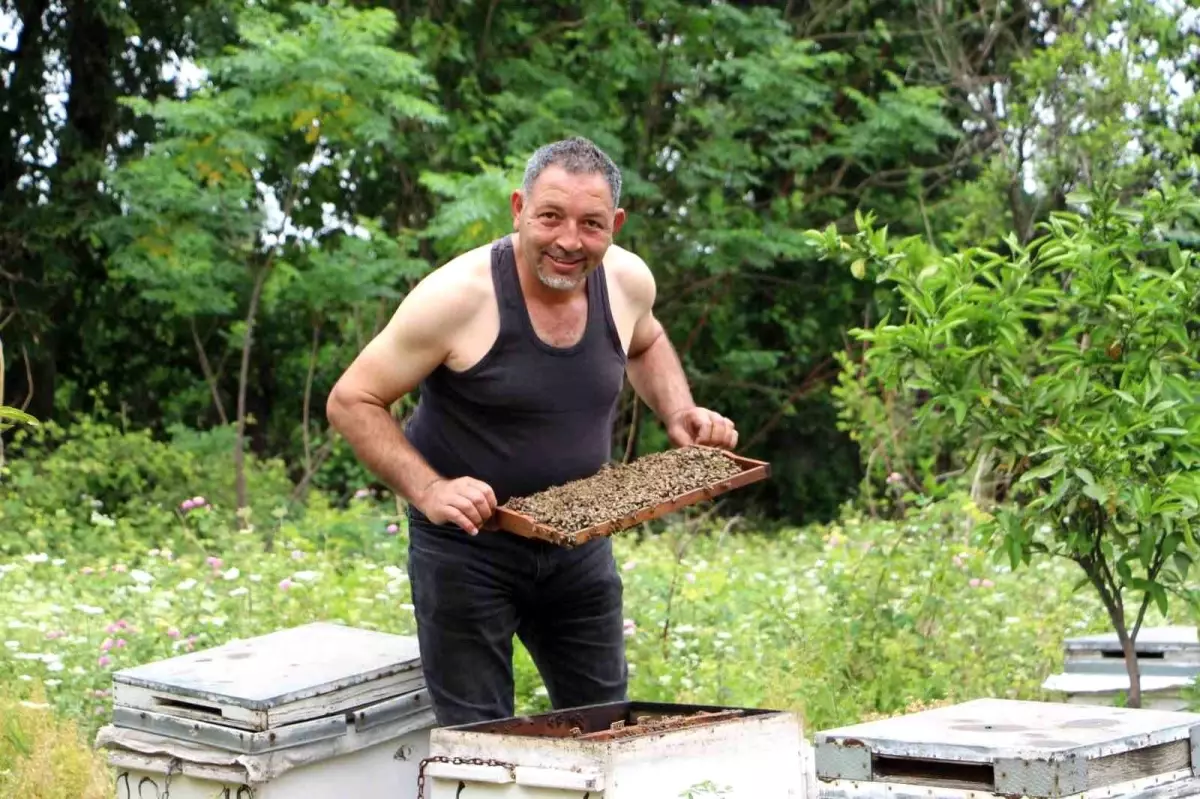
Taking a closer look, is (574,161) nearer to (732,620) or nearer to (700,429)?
(700,429)

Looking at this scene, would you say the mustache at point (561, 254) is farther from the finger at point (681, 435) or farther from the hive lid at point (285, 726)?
the hive lid at point (285, 726)

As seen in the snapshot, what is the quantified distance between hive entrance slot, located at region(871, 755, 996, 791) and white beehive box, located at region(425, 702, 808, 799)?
194mm

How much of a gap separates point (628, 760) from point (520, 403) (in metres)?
1.15

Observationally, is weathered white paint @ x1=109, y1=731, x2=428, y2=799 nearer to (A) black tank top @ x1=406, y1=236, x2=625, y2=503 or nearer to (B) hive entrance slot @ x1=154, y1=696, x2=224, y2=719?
(B) hive entrance slot @ x1=154, y1=696, x2=224, y2=719

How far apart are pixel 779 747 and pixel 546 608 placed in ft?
3.08

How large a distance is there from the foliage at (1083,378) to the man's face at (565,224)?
3.87 ft

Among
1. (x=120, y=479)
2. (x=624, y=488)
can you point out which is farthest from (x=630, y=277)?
(x=120, y=479)

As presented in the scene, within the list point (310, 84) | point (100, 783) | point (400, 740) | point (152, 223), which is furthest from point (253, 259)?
point (400, 740)

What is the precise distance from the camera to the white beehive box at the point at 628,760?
126 inches

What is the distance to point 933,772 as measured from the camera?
141 inches

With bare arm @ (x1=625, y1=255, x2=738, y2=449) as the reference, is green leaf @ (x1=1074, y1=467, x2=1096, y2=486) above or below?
below

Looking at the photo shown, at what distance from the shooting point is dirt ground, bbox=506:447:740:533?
3.81 metres

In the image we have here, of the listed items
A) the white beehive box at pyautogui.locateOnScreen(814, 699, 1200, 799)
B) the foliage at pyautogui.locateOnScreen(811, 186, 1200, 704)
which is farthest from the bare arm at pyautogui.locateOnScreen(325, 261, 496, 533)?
the foliage at pyautogui.locateOnScreen(811, 186, 1200, 704)

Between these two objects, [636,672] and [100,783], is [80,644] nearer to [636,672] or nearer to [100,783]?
[100,783]
